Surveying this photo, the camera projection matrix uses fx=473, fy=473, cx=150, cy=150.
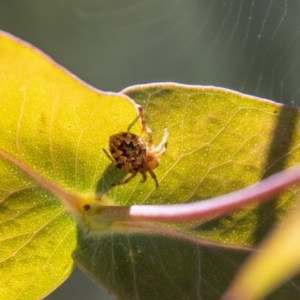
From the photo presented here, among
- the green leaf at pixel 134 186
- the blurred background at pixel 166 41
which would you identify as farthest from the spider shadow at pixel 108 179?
the blurred background at pixel 166 41

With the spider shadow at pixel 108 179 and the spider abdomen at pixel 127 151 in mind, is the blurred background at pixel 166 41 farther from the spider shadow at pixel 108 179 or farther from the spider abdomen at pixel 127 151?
the spider shadow at pixel 108 179

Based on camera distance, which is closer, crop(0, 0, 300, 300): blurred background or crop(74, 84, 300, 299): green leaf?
crop(74, 84, 300, 299): green leaf

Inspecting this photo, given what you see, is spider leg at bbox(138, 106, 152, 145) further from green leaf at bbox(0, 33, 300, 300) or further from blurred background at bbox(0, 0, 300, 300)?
blurred background at bbox(0, 0, 300, 300)

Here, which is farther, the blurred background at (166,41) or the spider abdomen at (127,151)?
the blurred background at (166,41)

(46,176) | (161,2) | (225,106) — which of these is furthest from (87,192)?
(161,2)

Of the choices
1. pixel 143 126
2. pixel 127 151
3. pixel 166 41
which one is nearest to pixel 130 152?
pixel 127 151

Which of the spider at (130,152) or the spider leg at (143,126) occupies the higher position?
the spider leg at (143,126)

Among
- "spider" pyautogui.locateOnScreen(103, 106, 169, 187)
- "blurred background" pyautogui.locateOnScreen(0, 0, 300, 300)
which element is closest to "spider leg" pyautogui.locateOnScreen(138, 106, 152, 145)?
"spider" pyautogui.locateOnScreen(103, 106, 169, 187)

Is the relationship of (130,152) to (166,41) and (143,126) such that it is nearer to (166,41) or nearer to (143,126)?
(143,126)
